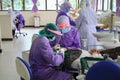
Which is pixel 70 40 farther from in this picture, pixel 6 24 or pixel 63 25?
pixel 6 24

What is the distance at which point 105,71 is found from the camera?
52.7 inches

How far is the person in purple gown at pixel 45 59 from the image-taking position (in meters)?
2.42

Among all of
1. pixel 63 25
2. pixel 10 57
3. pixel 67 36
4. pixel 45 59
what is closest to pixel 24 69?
pixel 45 59

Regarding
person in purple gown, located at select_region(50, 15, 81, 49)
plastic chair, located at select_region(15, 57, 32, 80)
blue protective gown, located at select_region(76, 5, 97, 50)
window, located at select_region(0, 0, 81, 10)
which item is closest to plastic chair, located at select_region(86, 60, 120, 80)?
plastic chair, located at select_region(15, 57, 32, 80)

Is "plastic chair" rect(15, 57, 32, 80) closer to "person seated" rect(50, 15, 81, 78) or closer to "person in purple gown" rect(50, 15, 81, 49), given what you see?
"person seated" rect(50, 15, 81, 78)

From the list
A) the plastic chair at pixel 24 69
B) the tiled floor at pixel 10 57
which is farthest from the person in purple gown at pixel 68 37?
the tiled floor at pixel 10 57

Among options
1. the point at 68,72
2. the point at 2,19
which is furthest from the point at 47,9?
the point at 68,72

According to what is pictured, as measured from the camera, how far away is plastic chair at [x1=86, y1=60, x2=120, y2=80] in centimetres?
130

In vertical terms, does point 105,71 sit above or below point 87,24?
Result: below

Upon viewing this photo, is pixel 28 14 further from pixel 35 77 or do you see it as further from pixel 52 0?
pixel 35 77

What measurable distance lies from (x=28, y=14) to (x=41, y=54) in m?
9.30

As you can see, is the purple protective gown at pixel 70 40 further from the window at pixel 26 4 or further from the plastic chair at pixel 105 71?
the window at pixel 26 4

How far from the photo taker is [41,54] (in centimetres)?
242

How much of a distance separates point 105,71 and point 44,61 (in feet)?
4.05
